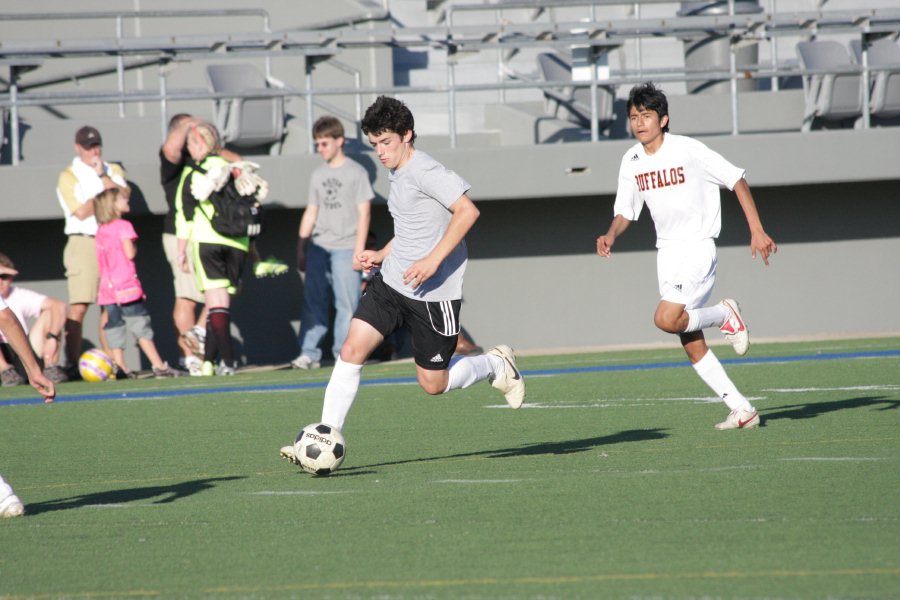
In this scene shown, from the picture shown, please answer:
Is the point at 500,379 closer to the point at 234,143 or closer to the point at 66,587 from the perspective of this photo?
the point at 66,587

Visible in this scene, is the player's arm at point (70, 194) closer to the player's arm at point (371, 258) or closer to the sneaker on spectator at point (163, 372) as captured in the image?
the sneaker on spectator at point (163, 372)

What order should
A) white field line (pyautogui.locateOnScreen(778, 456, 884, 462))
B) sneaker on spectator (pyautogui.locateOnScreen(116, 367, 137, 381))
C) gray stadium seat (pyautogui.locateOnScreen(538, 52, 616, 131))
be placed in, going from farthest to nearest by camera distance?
1. gray stadium seat (pyautogui.locateOnScreen(538, 52, 616, 131))
2. sneaker on spectator (pyautogui.locateOnScreen(116, 367, 137, 381))
3. white field line (pyautogui.locateOnScreen(778, 456, 884, 462))

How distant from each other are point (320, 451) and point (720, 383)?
106 inches

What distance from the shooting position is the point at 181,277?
13633 millimetres

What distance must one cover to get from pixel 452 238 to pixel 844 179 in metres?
9.89

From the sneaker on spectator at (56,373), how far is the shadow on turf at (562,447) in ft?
23.1

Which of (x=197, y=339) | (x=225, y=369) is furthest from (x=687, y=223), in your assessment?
(x=197, y=339)

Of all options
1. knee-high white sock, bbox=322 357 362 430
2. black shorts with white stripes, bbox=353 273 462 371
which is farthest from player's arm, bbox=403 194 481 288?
knee-high white sock, bbox=322 357 362 430

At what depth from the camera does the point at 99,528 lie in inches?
215

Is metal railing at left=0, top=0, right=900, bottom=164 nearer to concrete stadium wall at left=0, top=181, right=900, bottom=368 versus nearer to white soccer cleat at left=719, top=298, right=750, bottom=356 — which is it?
concrete stadium wall at left=0, top=181, right=900, bottom=368

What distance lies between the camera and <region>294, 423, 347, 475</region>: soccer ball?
6609 mm

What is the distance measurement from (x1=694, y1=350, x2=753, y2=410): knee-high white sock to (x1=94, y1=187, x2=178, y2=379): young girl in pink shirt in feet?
23.6

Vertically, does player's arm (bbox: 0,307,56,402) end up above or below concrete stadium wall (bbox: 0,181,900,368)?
above

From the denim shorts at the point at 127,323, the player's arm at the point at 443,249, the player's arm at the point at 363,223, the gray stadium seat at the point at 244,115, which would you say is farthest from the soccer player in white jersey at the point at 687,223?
the gray stadium seat at the point at 244,115
